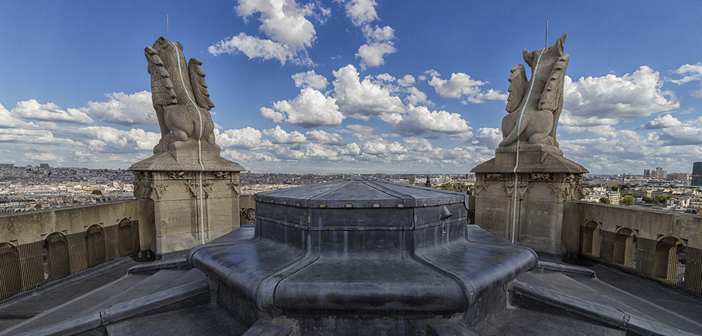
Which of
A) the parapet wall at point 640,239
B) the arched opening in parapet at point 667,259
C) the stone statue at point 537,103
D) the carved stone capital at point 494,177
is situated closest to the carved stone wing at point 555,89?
the stone statue at point 537,103

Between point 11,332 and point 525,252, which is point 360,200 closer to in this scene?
point 525,252

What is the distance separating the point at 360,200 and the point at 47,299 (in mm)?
10378

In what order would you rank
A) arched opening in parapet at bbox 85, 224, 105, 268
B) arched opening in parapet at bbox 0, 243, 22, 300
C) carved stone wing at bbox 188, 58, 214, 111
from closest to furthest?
arched opening in parapet at bbox 0, 243, 22, 300, arched opening in parapet at bbox 85, 224, 105, 268, carved stone wing at bbox 188, 58, 214, 111

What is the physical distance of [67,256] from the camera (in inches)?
354

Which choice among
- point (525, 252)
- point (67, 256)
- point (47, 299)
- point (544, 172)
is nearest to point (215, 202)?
point (67, 256)

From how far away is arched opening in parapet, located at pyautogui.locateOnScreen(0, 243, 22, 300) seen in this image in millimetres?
7559

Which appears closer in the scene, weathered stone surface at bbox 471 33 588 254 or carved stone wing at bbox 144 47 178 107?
weathered stone surface at bbox 471 33 588 254

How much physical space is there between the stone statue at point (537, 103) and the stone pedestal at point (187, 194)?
13.6 meters

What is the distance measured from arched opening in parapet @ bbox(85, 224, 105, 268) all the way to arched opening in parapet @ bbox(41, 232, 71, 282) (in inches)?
27.5

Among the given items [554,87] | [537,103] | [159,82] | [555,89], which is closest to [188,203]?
[159,82]

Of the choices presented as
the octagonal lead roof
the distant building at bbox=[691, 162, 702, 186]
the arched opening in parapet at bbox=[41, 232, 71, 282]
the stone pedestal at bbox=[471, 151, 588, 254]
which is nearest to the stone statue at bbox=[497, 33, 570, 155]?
the stone pedestal at bbox=[471, 151, 588, 254]

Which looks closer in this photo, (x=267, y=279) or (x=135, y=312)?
(x=267, y=279)

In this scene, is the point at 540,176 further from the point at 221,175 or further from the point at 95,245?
the point at 95,245

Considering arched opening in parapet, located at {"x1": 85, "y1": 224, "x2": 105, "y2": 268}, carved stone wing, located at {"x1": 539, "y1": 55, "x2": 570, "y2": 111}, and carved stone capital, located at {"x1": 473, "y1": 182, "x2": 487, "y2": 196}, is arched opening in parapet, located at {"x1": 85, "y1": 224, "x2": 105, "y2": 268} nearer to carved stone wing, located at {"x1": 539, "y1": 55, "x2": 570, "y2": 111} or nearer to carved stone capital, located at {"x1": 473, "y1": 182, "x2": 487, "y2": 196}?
carved stone capital, located at {"x1": 473, "y1": 182, "x2": 487, "y2": 196}
